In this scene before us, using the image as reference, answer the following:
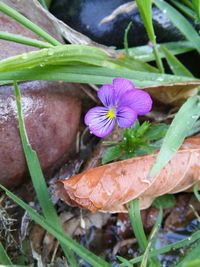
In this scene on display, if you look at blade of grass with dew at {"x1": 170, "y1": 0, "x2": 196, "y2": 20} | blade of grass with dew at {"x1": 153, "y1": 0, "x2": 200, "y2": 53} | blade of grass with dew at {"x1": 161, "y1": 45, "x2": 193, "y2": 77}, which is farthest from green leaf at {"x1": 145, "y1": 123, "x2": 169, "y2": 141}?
blade of grass with dew at {"x1": 170, "y1": 0, "x2": 196, "y2": 20}

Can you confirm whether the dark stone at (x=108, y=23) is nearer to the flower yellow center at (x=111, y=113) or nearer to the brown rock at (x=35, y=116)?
the brown rock at (x=35, y=116)

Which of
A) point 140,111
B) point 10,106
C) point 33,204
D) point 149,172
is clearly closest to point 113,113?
point 140,111

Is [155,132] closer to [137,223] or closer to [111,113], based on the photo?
[111,113]

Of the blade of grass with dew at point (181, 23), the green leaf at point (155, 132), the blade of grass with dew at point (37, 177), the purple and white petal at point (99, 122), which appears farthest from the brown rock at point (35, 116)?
the blade of grass with dew at point (181, 23)

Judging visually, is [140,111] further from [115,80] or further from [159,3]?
[159,3]

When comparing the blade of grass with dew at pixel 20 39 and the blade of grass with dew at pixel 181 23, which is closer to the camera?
the blade of grass with dew at pixel 20 39
